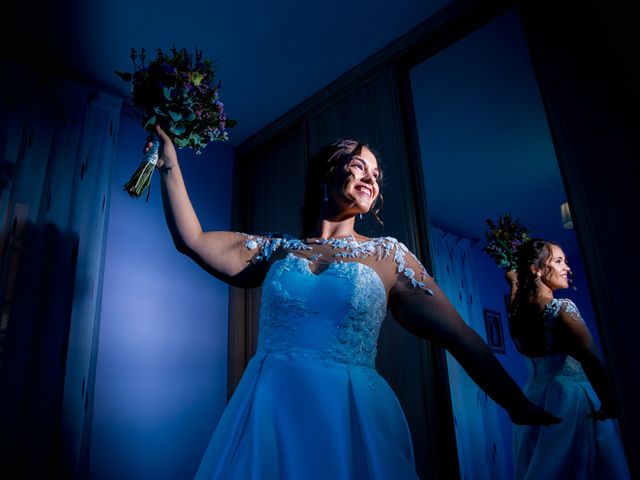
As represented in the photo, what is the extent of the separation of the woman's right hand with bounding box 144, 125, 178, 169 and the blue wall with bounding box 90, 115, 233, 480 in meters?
1.79

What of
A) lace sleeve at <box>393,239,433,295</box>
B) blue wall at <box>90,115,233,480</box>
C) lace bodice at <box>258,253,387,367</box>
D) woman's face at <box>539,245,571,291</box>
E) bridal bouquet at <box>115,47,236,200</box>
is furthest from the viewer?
blue wall at <box>90,115,233,480</box>

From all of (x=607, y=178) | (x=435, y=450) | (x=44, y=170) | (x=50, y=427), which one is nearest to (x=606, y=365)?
(x=607, y=178)

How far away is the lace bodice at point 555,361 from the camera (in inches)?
68.6

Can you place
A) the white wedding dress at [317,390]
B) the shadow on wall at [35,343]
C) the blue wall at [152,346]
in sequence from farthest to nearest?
the blue wall at [152,346] → the shadow on wall at [35,343] → the white wedding dress at [317,390]

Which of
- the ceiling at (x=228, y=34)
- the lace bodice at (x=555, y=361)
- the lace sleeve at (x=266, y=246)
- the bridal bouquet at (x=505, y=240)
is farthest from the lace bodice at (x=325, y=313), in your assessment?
the ceiling at (x=228, y=34)

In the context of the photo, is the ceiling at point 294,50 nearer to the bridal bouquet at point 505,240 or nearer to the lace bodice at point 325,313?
the bridal bouquet at point 505,240

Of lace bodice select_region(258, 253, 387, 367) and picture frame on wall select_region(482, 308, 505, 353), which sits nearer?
lace bodice select_region(258, 253, 387, 367)

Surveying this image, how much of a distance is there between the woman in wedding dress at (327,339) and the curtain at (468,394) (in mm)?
722

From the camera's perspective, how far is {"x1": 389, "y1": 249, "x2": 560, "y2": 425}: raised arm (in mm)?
1283

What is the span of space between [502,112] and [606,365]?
1.30 m

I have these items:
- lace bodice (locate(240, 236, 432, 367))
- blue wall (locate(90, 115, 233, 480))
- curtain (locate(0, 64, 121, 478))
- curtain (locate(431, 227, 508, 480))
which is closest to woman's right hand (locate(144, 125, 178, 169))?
lace bodice (locate(240, 236, 432, 367))

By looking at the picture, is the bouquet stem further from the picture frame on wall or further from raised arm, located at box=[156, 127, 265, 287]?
the picture frame on wall

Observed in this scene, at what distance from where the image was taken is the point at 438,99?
2740mm

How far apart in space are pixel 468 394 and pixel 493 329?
0.33 metres
